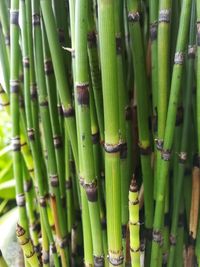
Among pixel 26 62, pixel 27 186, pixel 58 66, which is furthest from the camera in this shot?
pixel 27 186

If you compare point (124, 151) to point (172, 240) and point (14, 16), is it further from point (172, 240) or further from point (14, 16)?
point (14, 16)

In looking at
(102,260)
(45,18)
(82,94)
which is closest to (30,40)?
(45,18)

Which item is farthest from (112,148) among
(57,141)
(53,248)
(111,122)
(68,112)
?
(53,248)

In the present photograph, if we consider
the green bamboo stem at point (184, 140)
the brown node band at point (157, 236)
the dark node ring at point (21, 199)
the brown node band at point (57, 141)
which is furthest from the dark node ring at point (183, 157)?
the dark node ring at point (21, 199)

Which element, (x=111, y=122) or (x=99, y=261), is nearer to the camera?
(x=111, y=122)

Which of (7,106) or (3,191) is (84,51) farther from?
(3,191)

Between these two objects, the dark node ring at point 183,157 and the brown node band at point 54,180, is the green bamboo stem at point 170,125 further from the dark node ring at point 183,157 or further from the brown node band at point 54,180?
the brown node band at point 54,180

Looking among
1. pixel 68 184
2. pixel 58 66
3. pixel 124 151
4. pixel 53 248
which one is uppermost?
pixel 58 66
